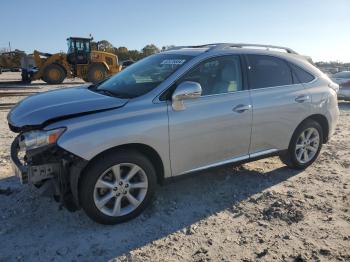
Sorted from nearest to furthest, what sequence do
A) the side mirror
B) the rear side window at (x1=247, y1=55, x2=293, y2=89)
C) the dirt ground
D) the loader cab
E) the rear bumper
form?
1. the dirt ground
2. the side mirror
3. the rear side window at (x1=247, y1=55, x2=293, y2=89)
4. the rear bumper
5. the loader cab

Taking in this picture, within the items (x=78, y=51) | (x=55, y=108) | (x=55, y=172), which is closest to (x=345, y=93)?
(x=55, y=108)

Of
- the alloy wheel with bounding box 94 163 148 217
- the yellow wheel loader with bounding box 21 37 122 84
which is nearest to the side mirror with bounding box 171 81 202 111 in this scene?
the alloy wheel with bounding box 94 163 148 217

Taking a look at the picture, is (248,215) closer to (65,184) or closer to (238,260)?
(238,260)

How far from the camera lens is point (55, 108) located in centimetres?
372

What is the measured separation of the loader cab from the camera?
21.9 metres

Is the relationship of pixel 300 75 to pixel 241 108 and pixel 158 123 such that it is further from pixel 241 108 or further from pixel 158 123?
pixel 158 123

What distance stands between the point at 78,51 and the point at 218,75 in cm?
1903

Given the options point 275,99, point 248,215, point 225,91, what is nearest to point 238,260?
point 248,215

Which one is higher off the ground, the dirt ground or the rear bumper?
the rear bumper

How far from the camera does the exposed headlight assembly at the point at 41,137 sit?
3441 mm

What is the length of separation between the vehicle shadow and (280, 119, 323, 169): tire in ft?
1.62

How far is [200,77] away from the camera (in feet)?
14.4

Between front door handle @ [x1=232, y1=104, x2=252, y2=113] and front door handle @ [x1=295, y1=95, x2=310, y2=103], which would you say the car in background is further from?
front door handle @ [x1=232, y1=104, x2=252, y2=113]

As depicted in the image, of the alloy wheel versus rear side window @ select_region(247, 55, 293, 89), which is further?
rear side window @ select_region(247, 55, 293, 89)
